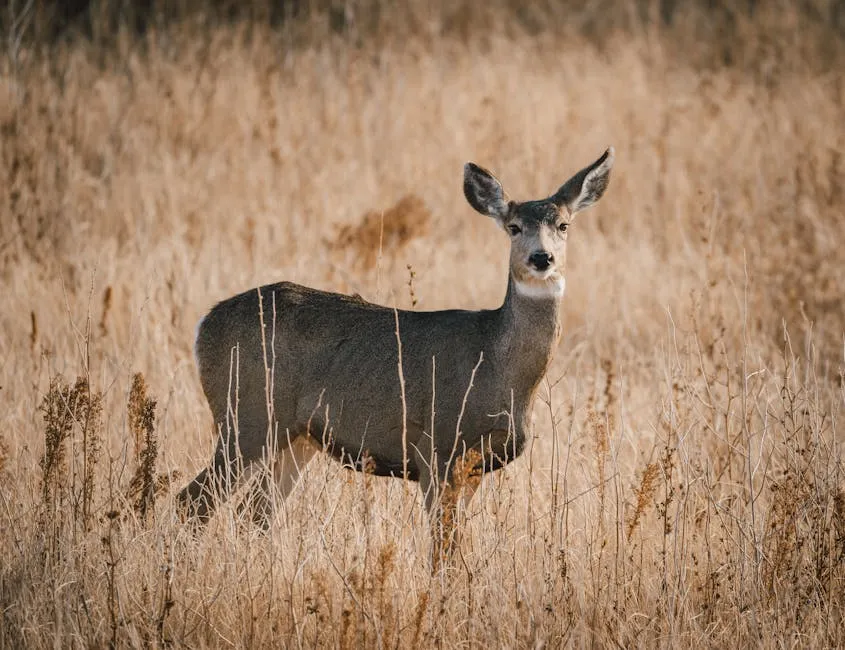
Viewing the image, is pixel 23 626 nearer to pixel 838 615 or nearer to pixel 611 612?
pixel 611 612

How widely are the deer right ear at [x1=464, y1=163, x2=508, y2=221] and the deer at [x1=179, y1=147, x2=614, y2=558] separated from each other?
12 cm

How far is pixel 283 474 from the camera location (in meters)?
5.96

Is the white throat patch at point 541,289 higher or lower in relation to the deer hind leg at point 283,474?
higher

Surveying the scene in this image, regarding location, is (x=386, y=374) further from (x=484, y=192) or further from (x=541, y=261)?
(x=484, y=192)

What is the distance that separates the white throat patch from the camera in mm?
5355

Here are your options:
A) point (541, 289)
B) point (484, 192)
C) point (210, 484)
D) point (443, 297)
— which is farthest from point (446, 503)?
point (443, 297)

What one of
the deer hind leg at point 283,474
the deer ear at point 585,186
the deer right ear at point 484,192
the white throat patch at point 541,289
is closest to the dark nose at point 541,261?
the white throat patch at point 541,289

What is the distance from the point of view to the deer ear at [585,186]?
5.75m

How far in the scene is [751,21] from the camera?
1714 cm

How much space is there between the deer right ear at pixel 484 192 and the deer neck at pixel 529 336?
0.61m

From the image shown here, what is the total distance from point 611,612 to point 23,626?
213 cm

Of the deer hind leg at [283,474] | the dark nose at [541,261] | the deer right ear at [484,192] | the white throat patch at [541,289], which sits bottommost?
the deer hind leg at [283,474]

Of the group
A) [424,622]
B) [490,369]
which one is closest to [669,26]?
[490,369]

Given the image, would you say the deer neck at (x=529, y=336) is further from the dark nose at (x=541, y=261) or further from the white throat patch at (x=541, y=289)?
the dark nose at (x=541, y=261)
